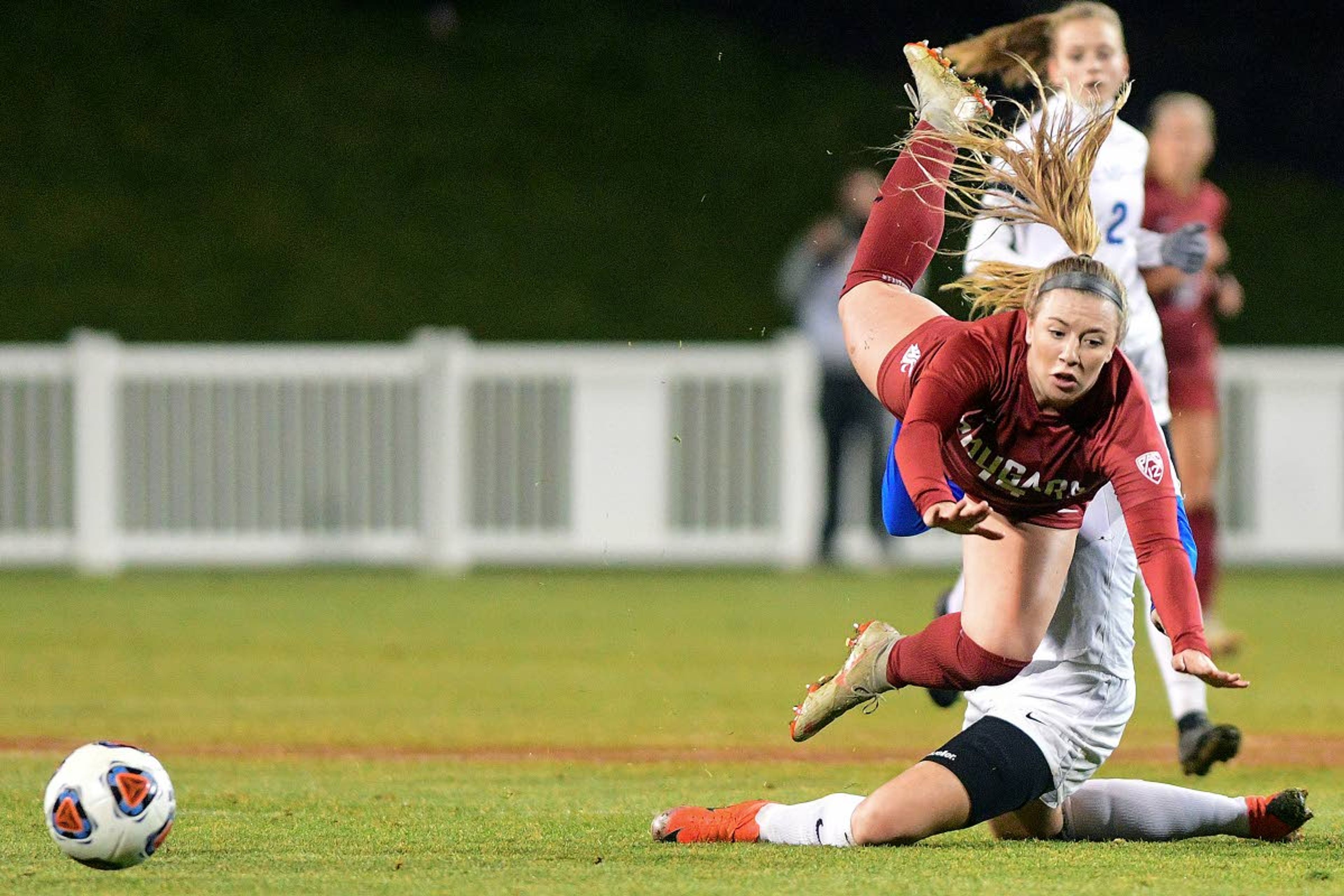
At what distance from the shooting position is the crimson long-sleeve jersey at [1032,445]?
4.97 meters

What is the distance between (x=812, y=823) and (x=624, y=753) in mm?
2186

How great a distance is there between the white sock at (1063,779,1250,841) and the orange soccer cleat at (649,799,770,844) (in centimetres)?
79

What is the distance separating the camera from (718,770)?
7117 millimetres

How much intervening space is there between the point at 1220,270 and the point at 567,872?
19037mm

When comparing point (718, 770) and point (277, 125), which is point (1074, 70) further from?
point (277, 125)

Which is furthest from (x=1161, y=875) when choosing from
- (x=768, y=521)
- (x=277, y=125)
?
(x=277, y=125)

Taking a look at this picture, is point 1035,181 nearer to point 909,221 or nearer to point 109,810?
point 909,221

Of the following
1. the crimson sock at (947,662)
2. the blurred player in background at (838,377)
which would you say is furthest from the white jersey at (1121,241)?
the blurred player in background at (838,377)

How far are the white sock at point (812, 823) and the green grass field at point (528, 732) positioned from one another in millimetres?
125

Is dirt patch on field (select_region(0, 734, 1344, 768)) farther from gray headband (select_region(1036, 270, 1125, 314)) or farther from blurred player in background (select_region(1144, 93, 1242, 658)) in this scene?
gray headband (select_region(1036, 270, 1125, 314))

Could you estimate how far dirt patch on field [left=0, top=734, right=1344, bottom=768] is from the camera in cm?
739

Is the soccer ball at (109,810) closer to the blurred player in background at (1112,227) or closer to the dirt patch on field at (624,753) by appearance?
the dirt patch on field at (624,753)

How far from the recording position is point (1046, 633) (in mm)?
5574

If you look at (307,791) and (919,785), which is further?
(307,791)
